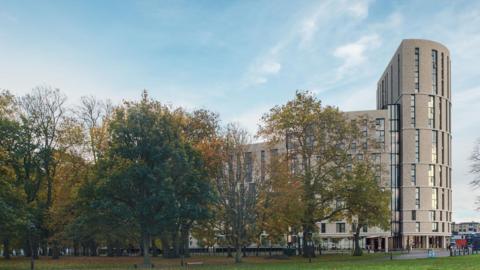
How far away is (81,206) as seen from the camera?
5531cm

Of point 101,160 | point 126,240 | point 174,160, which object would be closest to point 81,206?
point 101,160

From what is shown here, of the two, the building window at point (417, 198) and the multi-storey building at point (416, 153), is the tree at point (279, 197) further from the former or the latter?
the building window at point (417, 198)

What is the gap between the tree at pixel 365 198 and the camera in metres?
61.7

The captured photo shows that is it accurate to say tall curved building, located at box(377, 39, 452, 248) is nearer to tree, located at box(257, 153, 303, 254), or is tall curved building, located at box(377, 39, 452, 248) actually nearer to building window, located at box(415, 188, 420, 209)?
building window, located at box(415, 188, 420, 209)

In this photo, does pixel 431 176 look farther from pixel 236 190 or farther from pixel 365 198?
pixel 236 190

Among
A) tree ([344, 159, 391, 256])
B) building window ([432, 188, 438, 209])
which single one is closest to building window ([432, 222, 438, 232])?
building window ([432, 188, 438, 209])

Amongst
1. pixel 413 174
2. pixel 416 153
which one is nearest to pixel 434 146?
pixel 416 153

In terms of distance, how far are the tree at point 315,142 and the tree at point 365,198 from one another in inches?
55.7

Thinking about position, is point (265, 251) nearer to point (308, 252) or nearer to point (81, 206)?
point (308, 252)

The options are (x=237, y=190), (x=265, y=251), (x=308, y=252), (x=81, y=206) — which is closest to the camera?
(x=81, y=206)

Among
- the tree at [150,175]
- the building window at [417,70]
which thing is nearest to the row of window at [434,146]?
the building window at [417,70]

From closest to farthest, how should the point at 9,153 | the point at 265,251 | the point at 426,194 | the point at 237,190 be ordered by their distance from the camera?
the point at 9,153 → the point at 237,190 → the point at 265,251 → the point at 426,194

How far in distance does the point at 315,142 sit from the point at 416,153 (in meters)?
69.3

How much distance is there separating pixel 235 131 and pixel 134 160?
1290 cm
